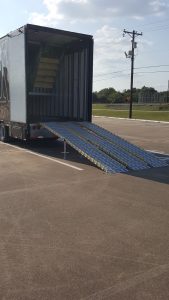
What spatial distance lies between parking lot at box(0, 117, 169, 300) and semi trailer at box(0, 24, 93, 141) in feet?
13.9

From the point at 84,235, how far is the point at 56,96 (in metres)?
11.4

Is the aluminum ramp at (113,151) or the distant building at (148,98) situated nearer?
the aluminum ramp at (113,151)

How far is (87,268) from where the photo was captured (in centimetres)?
441

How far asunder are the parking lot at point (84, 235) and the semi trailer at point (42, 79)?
4227 mm

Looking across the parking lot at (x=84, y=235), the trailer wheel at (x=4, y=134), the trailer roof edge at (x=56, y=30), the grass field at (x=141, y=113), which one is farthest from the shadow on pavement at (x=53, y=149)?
the grass field at (x=141, y=113)

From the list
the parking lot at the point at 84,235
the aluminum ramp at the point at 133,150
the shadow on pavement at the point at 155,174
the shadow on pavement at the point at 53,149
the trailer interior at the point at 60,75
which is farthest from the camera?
the trailer interior at the point at 60,75

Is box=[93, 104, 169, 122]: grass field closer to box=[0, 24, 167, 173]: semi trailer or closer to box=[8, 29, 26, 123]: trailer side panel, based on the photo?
box=[0, 24, 167, 173]: semi trailer

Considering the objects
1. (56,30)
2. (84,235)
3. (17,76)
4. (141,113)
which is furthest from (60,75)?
(141,113)

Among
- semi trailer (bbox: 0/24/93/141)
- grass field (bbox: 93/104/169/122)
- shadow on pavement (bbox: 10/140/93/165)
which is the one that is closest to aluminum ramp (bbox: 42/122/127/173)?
shadow on pavement (bbox: 10/140/93/165)

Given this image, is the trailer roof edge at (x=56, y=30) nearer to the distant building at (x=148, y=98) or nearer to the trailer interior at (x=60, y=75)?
the trailer interior at (x=60, y=75)

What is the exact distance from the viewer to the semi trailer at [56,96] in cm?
1129

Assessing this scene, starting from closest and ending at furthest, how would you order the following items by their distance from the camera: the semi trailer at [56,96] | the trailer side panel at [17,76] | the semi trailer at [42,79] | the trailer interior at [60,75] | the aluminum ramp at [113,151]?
the aluminum ramp at [113,151]
the semi trailer at [56,96]
the trailer side panel at [17,76]
the semi trailer at [42,79]
the trailer interior at [60,75]

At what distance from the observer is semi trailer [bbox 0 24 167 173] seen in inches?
444

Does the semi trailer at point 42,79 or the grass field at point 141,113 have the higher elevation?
the semi trailer at point 42,79
